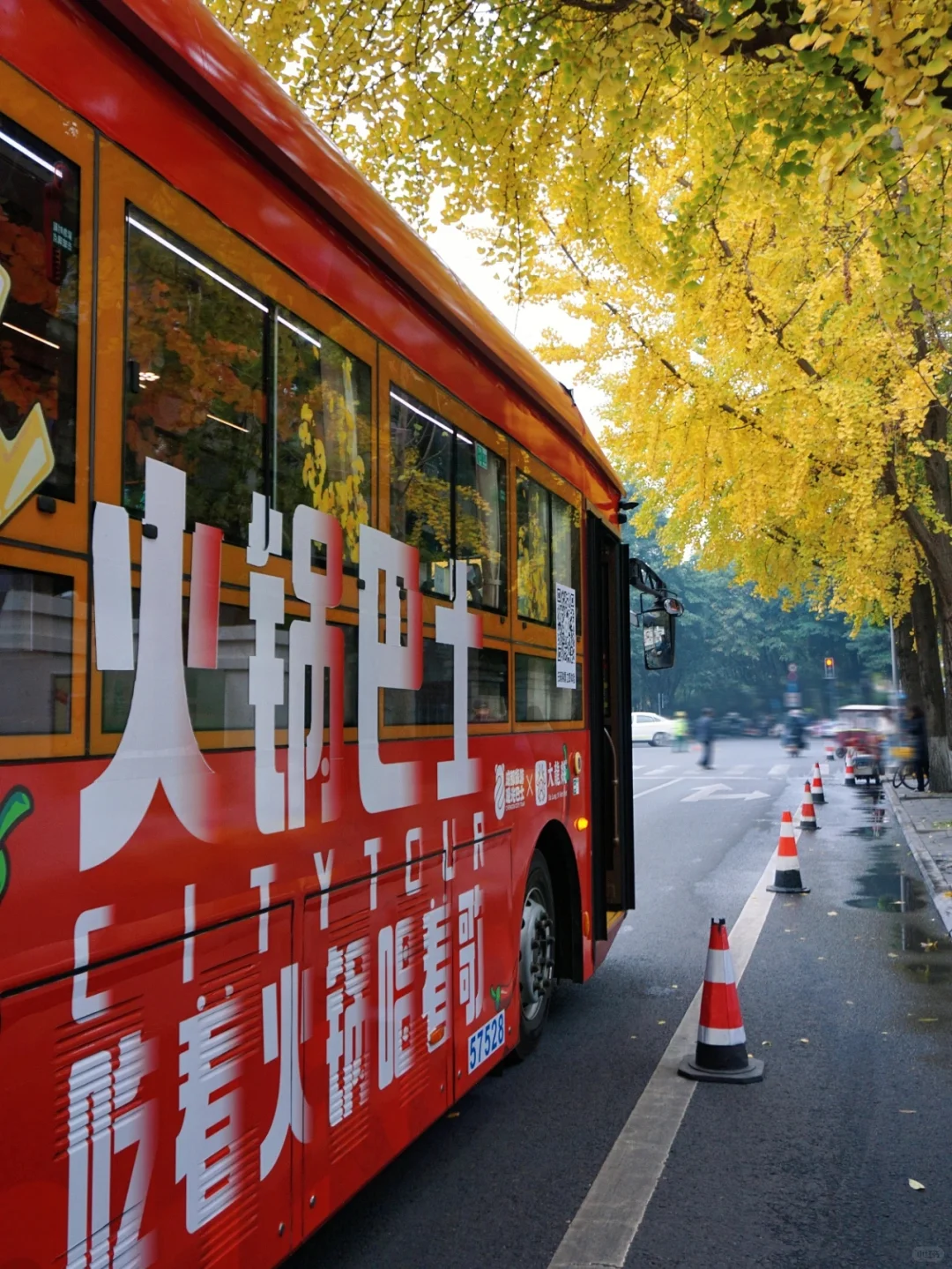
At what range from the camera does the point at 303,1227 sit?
3055 mm

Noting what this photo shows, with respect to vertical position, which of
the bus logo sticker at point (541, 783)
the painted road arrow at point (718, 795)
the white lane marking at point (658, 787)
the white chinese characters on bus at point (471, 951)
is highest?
the bus logo sticker at point (541, 783)

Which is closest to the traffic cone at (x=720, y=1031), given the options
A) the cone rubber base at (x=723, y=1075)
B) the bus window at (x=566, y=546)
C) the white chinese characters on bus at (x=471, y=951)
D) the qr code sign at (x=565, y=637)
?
the cone rubber base at (x=723, y=1075)

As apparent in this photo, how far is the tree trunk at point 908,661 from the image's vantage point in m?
24.0

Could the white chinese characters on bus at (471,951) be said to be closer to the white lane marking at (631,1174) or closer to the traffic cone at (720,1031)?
the white lane marking at (631,1174)

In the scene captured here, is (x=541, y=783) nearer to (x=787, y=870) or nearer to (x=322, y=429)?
(x=322, y=429)

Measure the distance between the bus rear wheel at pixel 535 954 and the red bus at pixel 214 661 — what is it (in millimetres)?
930

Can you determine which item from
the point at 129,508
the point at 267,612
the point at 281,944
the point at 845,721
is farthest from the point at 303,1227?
the point at 845,721

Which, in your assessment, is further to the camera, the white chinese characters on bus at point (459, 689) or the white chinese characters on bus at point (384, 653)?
the white chinese characters on bus at point (459, 689)

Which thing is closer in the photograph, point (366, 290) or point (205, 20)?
point (205, 20)

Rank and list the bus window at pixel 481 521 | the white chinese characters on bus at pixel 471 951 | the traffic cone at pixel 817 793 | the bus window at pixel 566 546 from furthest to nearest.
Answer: the traffic cone at pixel 817 793 → the bus window at pixel 566 546 → the bus window at pixel 481 521 → the white chinese characters on bus at pixel 471 951

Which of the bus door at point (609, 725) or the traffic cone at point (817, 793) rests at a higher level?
the bus door at point (609, 725)

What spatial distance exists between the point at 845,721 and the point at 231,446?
29817 millimetres

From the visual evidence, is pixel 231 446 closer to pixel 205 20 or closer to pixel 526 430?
pixel 205 20

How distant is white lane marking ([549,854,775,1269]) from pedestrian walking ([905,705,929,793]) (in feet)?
57.1
